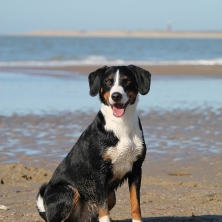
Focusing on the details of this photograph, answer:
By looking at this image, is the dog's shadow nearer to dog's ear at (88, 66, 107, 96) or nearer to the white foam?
the white foam

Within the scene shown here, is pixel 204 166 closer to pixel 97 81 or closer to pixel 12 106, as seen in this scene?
pixel 97 81

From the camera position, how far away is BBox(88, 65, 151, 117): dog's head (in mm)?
5246

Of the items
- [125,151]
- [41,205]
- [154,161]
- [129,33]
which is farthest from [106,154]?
[129,33]

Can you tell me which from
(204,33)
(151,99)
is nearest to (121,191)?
(151,99)

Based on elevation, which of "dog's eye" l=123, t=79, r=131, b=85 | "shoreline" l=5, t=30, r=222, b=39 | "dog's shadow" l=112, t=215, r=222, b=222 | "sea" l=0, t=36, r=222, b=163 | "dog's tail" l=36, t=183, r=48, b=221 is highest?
"dog's eye" l=123, t=79, r=131, b=85

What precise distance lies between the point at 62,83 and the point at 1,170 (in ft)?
40.5

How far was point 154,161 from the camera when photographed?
9.44 meters

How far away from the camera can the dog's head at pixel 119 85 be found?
5246mm

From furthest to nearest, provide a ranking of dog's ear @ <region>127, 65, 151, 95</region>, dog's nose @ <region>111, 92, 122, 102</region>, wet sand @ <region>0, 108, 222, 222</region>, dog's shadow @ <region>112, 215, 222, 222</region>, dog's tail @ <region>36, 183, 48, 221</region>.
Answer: wet sand @ <region>0, 108, 222, 222</region>
dog's shadow @ <region>112, 215, 222, 222</region>
dog's tail @ <region>36, 183, 48, 221</region>
dog's ear @ <region>127, 65, 151, 95</region>
dog's nose @ <region>111, 92, 122, 102</region>

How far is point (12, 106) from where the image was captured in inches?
584

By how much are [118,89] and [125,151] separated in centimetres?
59

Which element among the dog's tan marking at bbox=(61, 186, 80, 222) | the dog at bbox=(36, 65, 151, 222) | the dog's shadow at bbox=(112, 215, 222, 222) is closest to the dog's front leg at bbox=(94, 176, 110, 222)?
the dog at bbox=(36, 65, 151, 222)

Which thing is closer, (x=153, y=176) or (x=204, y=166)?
(x=153, y=176)

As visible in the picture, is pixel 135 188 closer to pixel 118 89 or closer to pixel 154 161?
pixel 118 89
